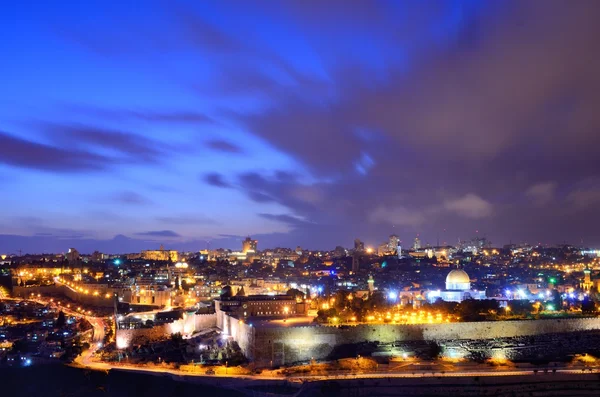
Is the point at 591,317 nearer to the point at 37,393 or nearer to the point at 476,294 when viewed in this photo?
the point at 476,294

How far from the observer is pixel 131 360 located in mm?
26156

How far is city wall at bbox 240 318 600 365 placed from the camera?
23.8m

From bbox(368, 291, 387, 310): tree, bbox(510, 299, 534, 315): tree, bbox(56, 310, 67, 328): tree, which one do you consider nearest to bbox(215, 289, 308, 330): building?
bbox(368, 291, 387, 310): tree

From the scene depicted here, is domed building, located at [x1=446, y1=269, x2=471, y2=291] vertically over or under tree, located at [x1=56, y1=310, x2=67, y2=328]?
over

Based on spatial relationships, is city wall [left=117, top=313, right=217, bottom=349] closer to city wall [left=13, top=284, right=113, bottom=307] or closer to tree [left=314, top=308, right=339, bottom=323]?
tree [left=314, top=308, right=339, bottom=323]

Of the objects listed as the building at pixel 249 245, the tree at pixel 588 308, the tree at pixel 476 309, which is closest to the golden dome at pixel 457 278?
the tree at pixel 476 309

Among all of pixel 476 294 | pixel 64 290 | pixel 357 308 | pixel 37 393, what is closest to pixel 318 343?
pixel 357 308

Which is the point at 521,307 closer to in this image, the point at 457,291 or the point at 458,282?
the point at 457,291

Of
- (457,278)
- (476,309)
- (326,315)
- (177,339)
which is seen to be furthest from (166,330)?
(457,278)

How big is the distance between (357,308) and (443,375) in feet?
32.6

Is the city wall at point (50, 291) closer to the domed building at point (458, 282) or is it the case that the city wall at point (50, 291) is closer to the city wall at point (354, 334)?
the city wall at point (354, 334)

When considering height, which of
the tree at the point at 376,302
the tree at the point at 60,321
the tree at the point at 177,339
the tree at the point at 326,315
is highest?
the tree at the point at 376,302

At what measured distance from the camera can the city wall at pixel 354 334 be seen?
78.2 ft

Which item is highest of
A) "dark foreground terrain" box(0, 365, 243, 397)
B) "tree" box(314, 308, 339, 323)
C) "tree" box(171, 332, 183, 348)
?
"tree" box(314, 308, 339, 323)
